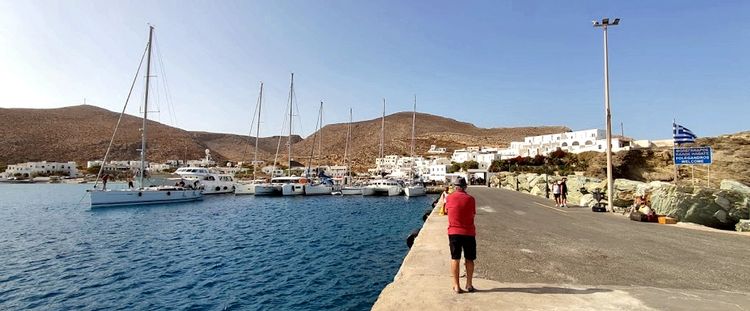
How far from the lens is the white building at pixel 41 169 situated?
123 metres

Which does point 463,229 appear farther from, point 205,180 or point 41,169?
point 41,169

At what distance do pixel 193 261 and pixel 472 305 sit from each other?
555 inches

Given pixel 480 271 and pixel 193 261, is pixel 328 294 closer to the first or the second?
pixel 480 271

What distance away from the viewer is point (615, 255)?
8.54 metres

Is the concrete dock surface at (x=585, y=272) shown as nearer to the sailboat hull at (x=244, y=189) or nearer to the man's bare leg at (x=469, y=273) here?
the man's bare leg at (x=469, y=273)

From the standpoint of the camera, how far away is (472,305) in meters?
4.96

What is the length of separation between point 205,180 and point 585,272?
6450 cm

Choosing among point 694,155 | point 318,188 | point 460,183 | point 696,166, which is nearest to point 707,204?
point 694,155

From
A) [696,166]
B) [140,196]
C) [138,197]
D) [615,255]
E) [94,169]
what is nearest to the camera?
[615,255]

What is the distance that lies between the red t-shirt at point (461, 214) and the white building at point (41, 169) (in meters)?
158

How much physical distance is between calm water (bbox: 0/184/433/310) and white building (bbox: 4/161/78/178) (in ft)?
409

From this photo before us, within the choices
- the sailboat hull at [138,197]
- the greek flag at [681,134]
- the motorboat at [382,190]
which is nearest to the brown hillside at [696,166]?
the greek flag at [681,134]

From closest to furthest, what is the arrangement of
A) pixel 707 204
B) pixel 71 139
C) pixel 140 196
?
pixel 707 204 < pixel 140 196 < pixel 71 139

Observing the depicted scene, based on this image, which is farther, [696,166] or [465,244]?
[696,166]
